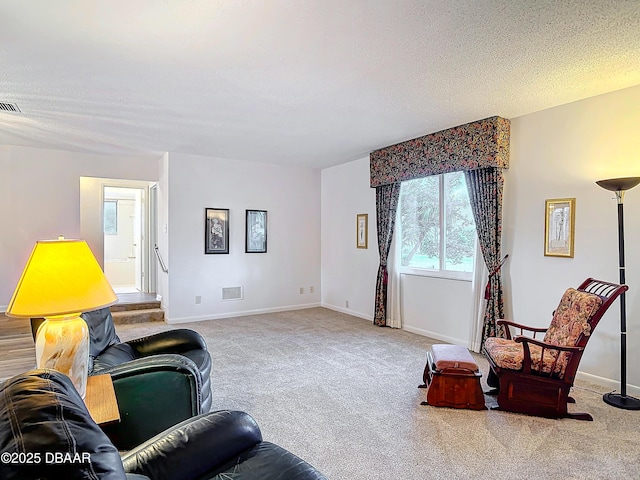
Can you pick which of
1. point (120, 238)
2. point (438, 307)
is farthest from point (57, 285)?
point (120, 238)

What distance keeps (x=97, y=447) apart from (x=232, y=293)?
5.67m

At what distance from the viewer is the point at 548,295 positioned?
3.89 meters

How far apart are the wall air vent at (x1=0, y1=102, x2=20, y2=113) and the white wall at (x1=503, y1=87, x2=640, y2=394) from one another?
199 inches

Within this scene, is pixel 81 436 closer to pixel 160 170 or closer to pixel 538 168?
pixel 538 168

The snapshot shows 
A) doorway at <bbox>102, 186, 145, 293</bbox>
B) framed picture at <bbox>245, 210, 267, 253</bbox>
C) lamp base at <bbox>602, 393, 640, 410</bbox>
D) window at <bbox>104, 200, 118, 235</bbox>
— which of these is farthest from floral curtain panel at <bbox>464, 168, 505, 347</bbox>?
window at <bbox>104, 200, 118, 235</bbox>

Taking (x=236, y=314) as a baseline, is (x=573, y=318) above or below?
above

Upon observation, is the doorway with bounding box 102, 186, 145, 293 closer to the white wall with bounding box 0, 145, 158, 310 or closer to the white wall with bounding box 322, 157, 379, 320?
the white wall with bounding box 0, 145, 158, 310

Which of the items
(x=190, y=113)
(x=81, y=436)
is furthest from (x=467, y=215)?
(x=81, y=436)

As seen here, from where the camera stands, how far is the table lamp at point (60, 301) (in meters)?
1.64

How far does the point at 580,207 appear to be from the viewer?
363 centimetres

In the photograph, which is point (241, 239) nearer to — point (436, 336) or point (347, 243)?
point (347, 243)

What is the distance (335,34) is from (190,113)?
2.14 meters

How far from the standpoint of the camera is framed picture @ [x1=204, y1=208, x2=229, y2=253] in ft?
20.4

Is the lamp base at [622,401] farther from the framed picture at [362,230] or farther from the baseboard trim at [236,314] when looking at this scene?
the baseboard trim at [236,314]
